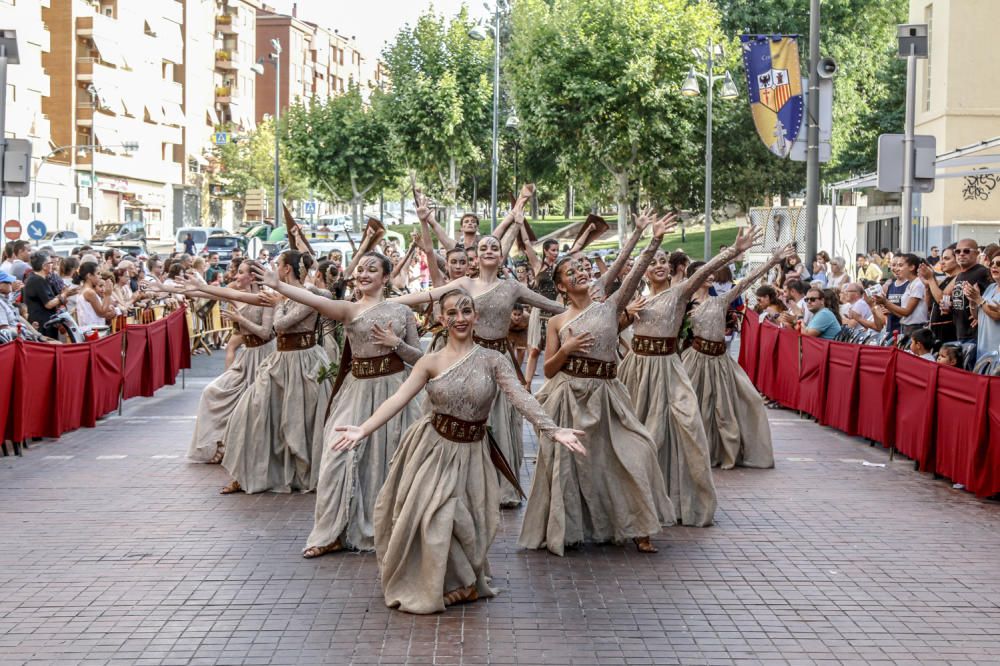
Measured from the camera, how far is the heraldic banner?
71.7ft

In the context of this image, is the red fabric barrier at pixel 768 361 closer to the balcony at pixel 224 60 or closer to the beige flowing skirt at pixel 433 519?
the beige flowing skirt at pixel 433 519

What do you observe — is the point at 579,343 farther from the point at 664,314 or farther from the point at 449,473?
the point at 664,314

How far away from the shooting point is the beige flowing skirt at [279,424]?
10906mm

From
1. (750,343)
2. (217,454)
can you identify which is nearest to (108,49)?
(750,343)

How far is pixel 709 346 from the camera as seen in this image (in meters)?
12.1

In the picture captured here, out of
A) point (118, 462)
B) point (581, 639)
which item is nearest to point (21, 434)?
point (118, 462)

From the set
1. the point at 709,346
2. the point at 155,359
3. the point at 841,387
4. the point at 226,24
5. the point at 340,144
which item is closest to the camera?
the point at 709,346

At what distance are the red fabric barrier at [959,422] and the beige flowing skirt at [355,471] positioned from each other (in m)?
4.80

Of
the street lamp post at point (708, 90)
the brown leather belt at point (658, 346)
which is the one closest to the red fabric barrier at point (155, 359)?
the brown leather belt at point (658, 346)

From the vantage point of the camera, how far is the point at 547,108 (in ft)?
147

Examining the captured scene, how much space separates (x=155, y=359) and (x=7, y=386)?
5791 millimetres

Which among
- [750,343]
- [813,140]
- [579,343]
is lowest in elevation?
[750,343]

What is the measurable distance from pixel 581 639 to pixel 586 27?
39.3 m

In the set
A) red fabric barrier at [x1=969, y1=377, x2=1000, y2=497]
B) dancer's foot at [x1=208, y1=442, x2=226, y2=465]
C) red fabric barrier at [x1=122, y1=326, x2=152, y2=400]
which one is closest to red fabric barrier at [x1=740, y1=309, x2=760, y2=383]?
red fabric barrier at [x1=969, y1=377, x2=1000, y2=497]
